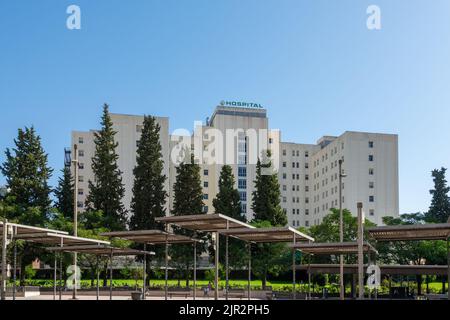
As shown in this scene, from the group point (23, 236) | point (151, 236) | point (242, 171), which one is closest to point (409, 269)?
point (151, 236)

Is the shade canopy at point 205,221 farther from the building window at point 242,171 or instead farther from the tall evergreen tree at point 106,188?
the building window at point 242,171

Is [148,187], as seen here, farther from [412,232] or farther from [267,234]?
[412,232]

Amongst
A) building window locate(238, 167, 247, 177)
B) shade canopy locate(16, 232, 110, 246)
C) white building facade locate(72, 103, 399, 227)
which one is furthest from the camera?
building window locate(238, 167, 247, 177)

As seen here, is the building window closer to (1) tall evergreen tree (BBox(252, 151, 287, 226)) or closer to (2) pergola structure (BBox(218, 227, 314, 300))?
(1) tall evergreen tree (BBox(252, 151, 287, 226))

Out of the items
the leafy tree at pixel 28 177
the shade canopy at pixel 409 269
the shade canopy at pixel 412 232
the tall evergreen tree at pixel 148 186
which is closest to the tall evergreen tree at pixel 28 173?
the leafy tree at pixel 28 177

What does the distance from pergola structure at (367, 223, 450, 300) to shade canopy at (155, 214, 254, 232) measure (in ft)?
16.0

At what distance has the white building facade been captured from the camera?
83.6m

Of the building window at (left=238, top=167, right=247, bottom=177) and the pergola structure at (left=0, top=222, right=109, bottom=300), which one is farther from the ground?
the building window at (left=238, top=167, right=247, bottom=177)

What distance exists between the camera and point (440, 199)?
212 ft

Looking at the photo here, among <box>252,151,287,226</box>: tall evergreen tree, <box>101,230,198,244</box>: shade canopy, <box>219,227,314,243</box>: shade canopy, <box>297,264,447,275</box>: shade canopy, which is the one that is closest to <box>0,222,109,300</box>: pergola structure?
<box>101,230,198,244</box>: shade canopy

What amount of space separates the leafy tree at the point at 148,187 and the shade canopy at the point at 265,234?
29561 mm

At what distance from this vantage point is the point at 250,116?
9981cm
